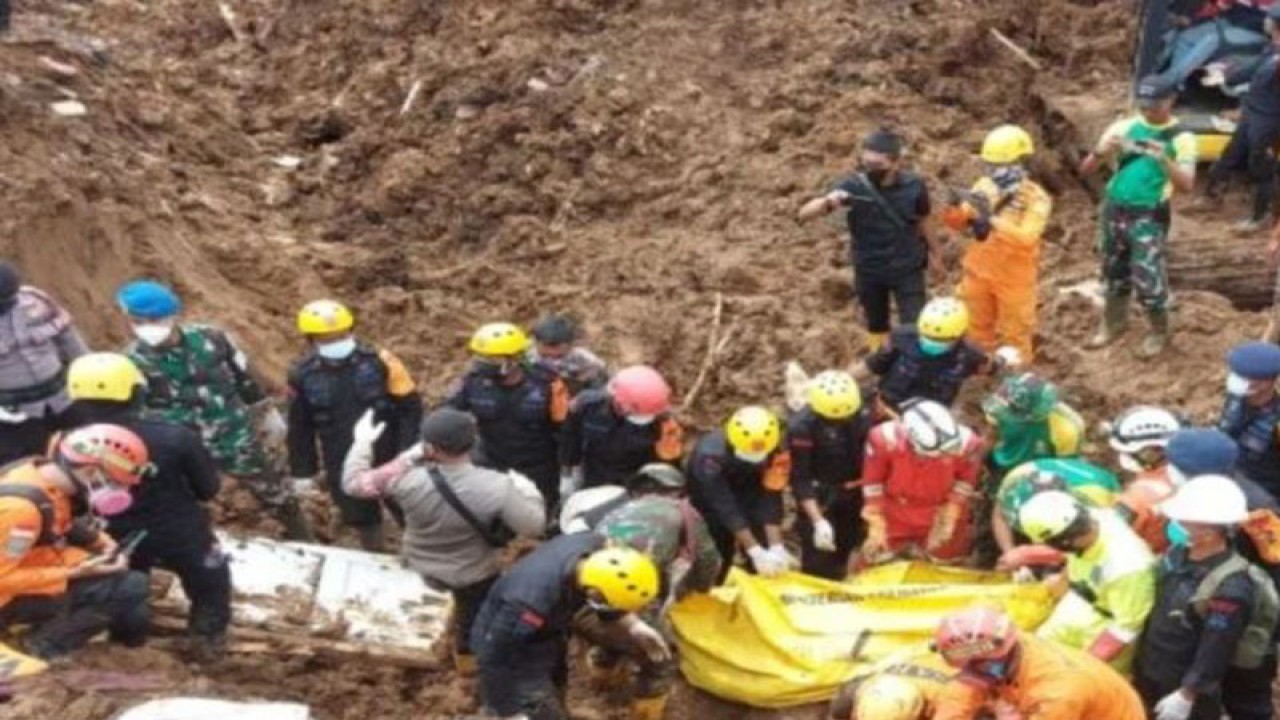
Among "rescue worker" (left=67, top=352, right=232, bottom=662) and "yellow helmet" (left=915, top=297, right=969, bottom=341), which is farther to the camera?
"yellow helmet" (left=915, top=297, right=969, bottom=341)

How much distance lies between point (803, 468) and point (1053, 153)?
21.4 ft

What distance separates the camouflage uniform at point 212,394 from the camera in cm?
873

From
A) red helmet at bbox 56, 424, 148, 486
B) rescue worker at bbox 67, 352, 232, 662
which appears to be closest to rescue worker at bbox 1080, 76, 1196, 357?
rescue worker at bbox 67, 352, 232, 662

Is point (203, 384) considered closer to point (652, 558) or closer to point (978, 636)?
point (652, 558)

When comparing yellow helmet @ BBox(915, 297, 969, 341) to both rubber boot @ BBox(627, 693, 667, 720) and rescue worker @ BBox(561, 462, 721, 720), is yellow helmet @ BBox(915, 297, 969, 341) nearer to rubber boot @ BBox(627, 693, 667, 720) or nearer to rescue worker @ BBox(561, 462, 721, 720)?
rescue worker @ BBox(561, 462, 721, 720)

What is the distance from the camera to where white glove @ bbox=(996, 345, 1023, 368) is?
955 cm

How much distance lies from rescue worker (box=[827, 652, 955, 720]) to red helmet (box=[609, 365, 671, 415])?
190cm

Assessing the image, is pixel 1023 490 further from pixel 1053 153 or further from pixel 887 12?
pixel 887 12

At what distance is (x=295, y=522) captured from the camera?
958cm

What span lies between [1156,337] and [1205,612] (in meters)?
4.67

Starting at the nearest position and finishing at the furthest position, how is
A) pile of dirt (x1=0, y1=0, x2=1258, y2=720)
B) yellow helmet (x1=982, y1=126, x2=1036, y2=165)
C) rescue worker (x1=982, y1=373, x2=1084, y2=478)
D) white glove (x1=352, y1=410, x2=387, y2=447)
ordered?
white glove (x1=352, y1=410, x2=387, y2=447) < rescue worker (x1=982, y1=373, x2=1084, y2=478) < yellow helmet (x1=982, y1=126, x2=1036, y2=165) < pile of dirt (x1=0, y1=0, x2=1258, y2=720)

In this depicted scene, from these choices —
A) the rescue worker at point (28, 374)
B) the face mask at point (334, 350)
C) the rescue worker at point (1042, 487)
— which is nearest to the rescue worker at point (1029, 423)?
the rescue worker at point (1042, 487)

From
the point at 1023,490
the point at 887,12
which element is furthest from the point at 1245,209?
the point at 1023,490

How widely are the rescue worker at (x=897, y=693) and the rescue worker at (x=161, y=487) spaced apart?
2.94 m
